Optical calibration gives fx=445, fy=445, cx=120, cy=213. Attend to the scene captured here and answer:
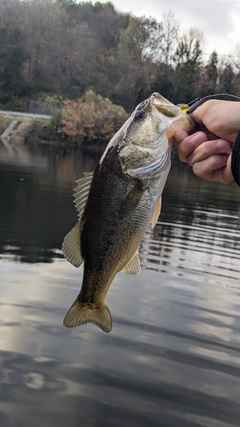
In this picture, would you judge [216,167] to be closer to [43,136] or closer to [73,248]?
[73,248]

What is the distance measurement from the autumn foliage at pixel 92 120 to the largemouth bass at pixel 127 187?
156 ft

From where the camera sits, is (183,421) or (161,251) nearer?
(183,421)

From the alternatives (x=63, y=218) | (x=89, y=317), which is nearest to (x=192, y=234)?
(x=63, y=218)

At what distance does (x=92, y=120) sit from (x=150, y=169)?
4881cm

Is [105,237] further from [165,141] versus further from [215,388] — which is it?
[215,388]

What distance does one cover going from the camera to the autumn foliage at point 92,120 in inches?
1987

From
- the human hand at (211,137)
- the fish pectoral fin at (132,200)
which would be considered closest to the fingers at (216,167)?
the human hand at (211,137)

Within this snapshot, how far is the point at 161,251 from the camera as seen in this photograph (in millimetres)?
11797

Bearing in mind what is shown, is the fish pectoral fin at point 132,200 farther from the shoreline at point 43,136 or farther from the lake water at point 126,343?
the shoreline at point 43,136

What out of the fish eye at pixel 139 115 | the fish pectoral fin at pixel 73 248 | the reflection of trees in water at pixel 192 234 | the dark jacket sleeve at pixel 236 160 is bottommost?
the reflection of trees in water at pixel 192 234

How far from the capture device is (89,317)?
3.24 meters

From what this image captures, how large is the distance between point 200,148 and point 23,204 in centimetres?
1332

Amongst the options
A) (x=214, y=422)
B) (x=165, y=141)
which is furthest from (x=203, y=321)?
(x=165, y=141)

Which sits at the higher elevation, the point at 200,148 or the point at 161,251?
A: the point at 200,148
